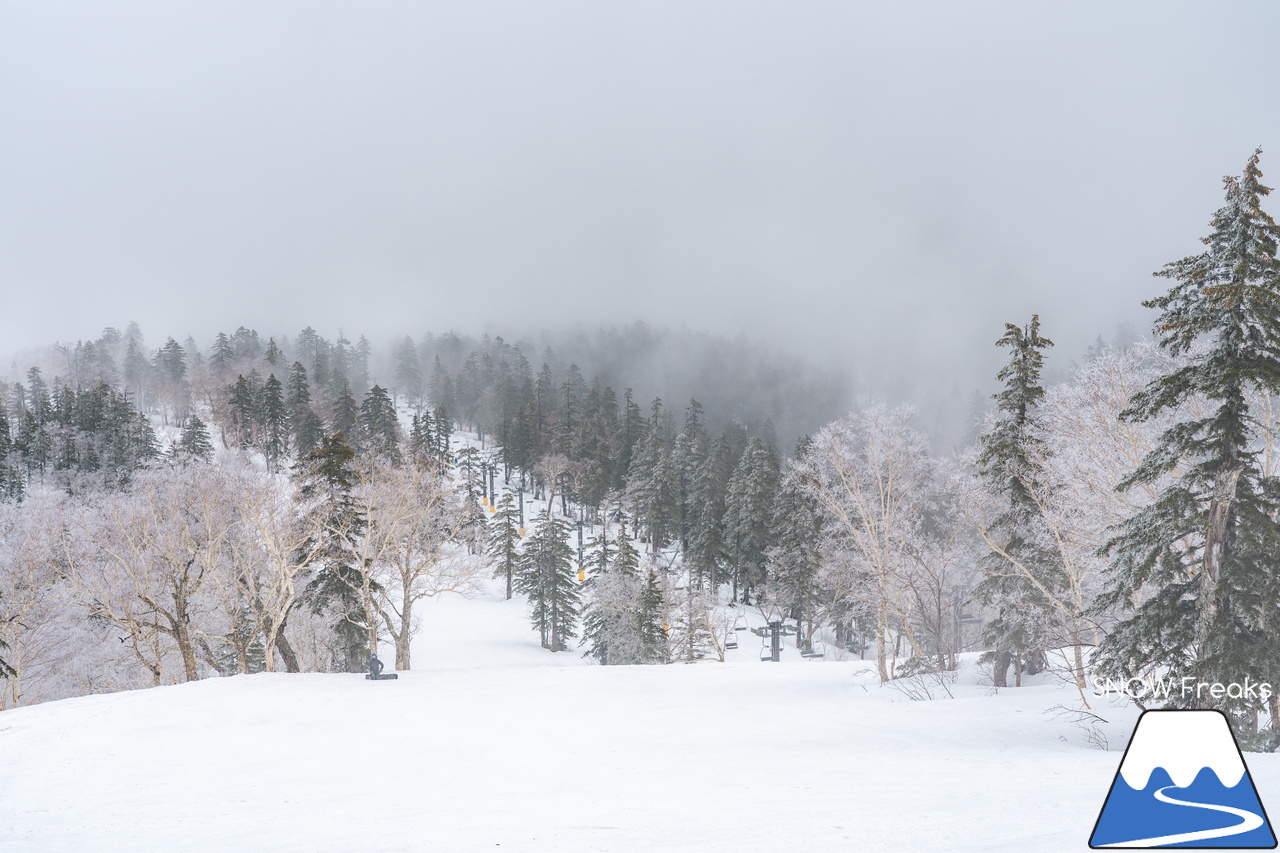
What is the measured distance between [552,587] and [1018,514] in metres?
40.6

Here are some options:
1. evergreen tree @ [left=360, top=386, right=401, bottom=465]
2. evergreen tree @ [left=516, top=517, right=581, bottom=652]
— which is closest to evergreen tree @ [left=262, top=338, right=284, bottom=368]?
evergreen tree @ [left=360, top=386, right=401, bottom=465]

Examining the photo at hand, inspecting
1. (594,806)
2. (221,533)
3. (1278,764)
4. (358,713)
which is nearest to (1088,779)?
(1278,764)

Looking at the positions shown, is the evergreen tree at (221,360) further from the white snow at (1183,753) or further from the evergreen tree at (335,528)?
the white snow at (1183,753)

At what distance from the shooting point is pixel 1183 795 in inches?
169

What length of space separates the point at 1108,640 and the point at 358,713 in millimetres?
16559

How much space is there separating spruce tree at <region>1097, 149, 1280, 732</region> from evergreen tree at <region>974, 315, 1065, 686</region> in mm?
8473

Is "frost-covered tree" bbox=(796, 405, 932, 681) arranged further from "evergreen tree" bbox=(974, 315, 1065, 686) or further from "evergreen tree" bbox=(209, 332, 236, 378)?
"evergreen tree" bbox=(209, 332, 236, 378)

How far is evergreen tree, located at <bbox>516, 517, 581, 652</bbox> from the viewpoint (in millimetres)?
54125

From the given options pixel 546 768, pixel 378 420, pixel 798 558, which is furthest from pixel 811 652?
pixel 378 420

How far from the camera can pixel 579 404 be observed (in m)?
107

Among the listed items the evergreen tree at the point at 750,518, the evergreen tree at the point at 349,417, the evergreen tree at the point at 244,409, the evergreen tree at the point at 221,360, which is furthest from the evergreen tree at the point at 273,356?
the evergreen tree at the point at 750,518

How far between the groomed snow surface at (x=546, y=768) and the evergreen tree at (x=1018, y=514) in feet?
6.11

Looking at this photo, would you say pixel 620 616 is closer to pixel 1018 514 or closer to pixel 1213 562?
pixel 1018 514

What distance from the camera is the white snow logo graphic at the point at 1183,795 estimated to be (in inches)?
164
